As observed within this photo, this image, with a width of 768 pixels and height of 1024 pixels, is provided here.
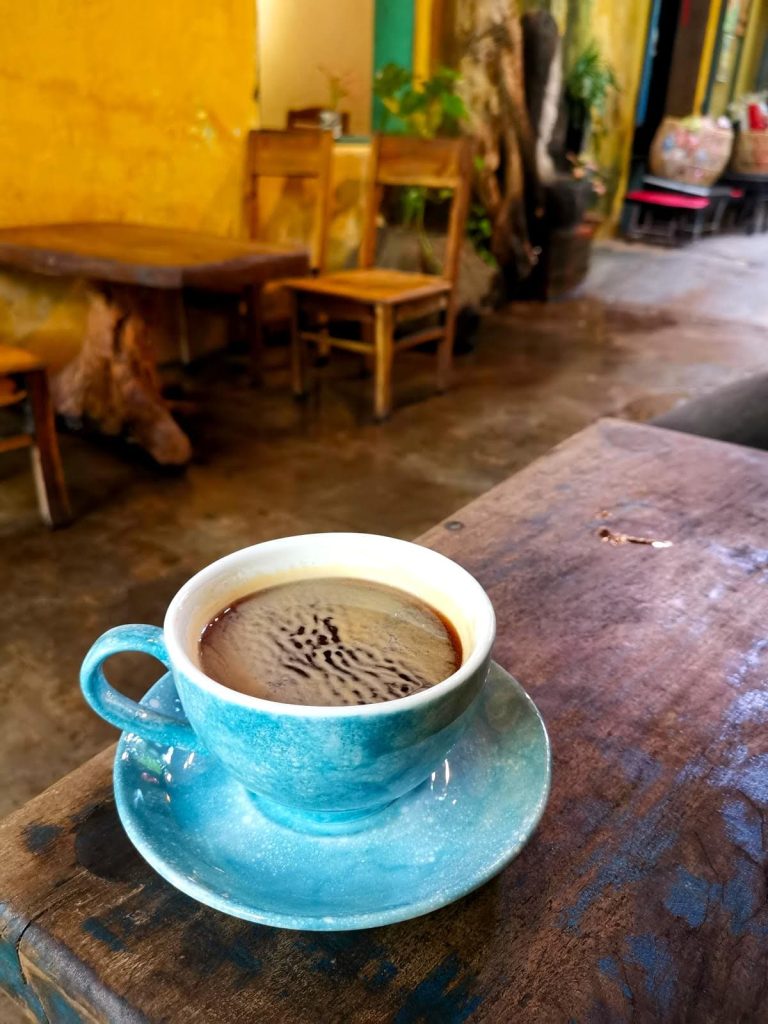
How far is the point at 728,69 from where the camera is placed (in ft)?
31.3

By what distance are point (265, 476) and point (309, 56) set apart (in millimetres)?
4262

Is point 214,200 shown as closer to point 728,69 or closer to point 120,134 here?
point 120,134

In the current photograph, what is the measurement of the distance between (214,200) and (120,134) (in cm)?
55

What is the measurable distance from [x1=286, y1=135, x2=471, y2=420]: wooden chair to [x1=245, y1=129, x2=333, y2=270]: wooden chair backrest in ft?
0.61

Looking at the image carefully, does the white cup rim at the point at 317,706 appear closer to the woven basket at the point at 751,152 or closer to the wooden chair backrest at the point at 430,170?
the wooden chair backrest at the point at 430,170

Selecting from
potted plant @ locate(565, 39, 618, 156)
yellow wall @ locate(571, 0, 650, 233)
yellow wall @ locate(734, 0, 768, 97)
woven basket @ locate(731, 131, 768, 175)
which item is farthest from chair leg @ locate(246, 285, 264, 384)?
yellow wall @ locate(734, 0, 768, 97)

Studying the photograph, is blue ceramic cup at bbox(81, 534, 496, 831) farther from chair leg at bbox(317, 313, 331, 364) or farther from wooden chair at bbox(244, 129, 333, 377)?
chair leg at bbox(317, 313, 331, 364)

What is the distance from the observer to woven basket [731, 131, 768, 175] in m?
8.51

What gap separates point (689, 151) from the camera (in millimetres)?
8094

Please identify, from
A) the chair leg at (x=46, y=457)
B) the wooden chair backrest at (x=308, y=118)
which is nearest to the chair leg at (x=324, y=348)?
the wooden chair backrest at (x=308, y=118)

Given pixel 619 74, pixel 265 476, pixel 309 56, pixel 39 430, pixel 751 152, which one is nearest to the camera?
pixel 39 430

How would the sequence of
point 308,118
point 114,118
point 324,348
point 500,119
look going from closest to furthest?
1. point 114,118
2. point 324,348
3. point 308,118
4. point 500,119

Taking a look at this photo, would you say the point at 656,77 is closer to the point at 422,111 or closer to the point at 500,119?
the point at 500,119

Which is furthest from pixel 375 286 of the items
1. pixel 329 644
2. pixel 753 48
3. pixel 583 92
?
pixel 753 48
